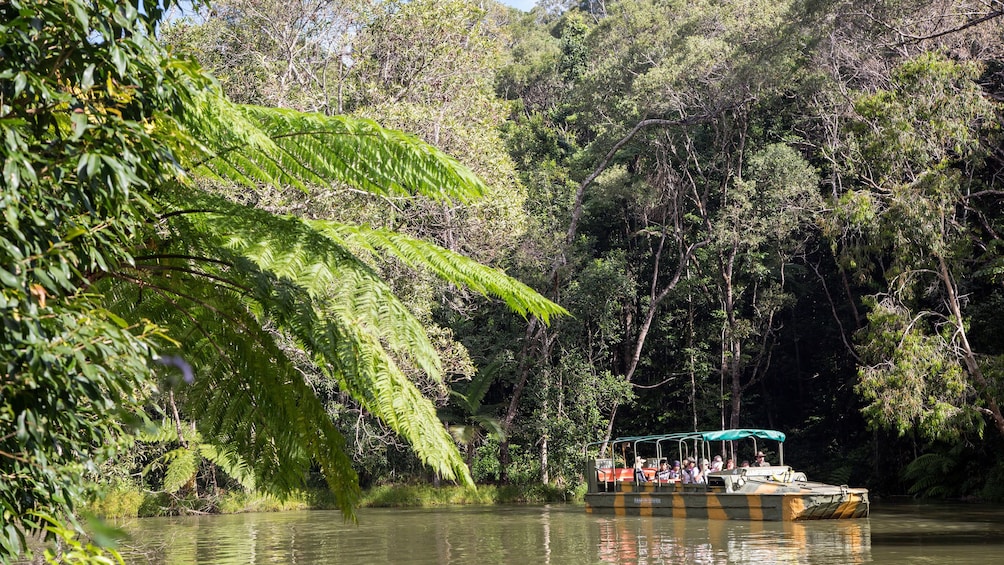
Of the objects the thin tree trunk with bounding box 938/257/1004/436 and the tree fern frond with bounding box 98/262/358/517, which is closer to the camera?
the tree fern frond with bounding box 98/262/358/517

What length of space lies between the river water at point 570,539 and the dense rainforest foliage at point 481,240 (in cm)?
181

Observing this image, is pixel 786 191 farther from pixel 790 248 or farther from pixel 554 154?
pixel 554 154

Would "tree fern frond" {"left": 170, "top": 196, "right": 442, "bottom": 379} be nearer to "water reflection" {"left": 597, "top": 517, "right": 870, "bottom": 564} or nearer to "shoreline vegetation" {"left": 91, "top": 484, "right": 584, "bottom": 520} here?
"water reflection" {"left": 597, "top": 517, "right": 870, "bottom": 564}

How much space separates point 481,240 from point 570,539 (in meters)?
6.89

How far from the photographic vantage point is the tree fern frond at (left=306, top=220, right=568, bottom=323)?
181 inches

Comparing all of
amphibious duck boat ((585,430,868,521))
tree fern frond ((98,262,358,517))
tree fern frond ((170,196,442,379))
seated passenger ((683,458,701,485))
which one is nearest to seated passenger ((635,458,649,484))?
amphibious duck boat ((585,430,868,521))

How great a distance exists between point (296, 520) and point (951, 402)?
14.2 metres

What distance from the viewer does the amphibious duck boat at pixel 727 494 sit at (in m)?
19.9

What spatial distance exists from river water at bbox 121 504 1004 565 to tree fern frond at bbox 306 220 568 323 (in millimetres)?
8757

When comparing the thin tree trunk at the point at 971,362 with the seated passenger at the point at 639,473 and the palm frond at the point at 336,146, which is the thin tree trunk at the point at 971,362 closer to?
the seated passenger at the point at 639,473

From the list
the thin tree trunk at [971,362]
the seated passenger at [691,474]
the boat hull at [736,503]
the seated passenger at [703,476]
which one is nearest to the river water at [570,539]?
the boat hull at [736,503]

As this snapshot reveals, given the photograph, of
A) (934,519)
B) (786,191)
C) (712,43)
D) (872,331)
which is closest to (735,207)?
(786,191)

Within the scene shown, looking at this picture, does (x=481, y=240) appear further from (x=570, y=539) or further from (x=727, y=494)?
(x=727, y=494)

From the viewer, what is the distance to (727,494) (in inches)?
825
